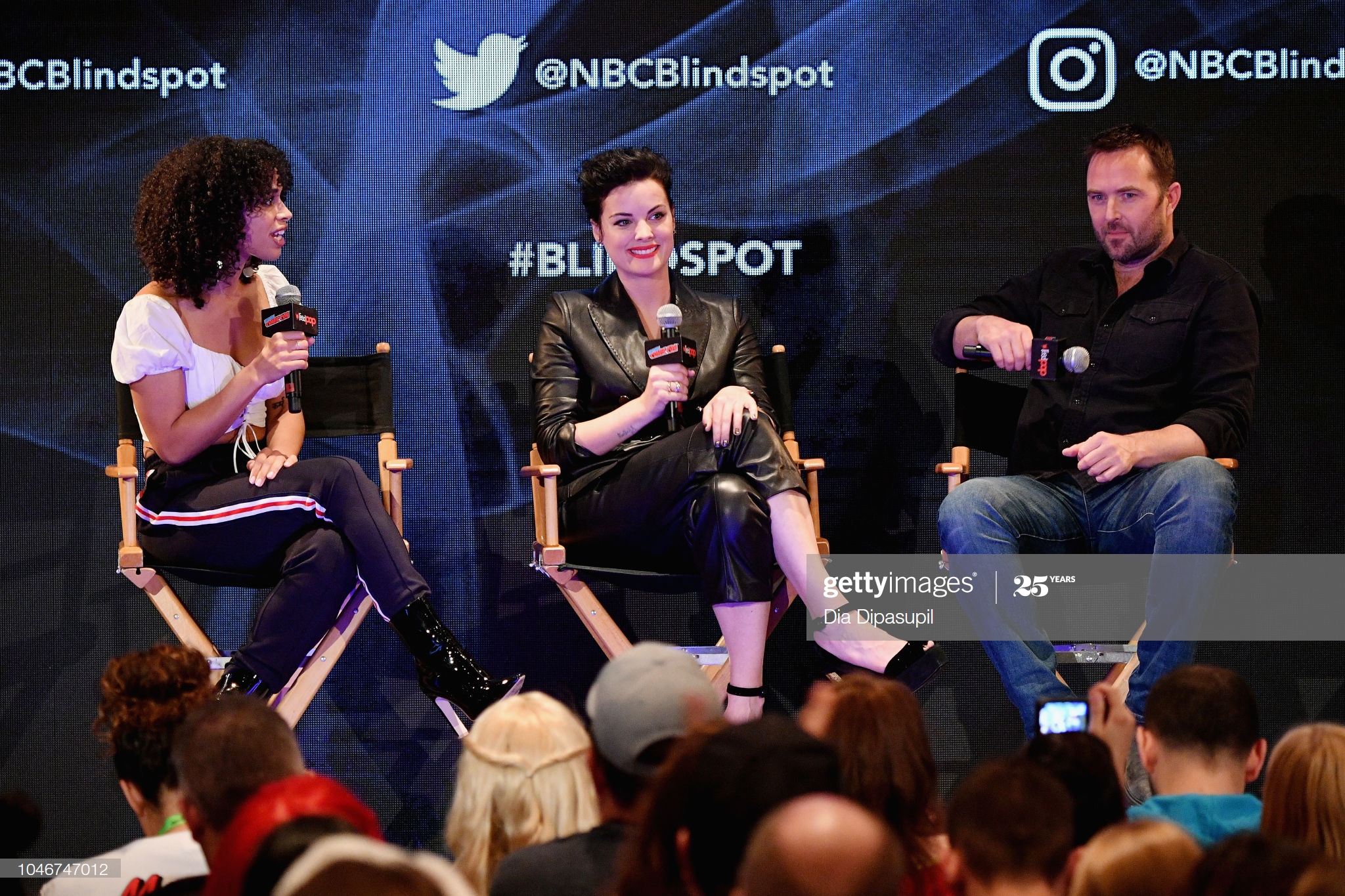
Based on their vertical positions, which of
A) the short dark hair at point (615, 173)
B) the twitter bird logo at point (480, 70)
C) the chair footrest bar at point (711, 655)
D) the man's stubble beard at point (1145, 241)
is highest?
the twitter bird logo at point (480, 70)

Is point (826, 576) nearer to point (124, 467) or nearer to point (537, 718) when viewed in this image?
point (537, 718)

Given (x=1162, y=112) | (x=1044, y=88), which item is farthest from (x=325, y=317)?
(x=1162, y=112)

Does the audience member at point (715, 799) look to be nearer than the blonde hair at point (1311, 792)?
Yes

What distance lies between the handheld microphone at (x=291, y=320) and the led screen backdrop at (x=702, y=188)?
0.94 m

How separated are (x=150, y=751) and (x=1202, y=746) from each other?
5.55 ft

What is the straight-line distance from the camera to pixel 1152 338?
3898 mm

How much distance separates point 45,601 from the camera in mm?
4527

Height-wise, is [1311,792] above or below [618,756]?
below

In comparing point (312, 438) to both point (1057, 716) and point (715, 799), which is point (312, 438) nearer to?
point (1057, 716)

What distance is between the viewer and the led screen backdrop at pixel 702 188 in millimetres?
4559

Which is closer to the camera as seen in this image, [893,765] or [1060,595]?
[893,765]

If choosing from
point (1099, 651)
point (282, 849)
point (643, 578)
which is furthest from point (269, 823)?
point (1099, 651)

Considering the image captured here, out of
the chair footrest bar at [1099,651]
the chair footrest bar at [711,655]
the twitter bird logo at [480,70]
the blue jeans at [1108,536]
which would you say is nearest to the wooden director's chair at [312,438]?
the chair footrest bar at [711,655]

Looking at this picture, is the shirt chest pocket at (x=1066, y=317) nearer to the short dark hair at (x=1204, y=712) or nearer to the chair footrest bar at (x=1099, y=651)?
the chair footrest bar at (x=1099, y=651)
